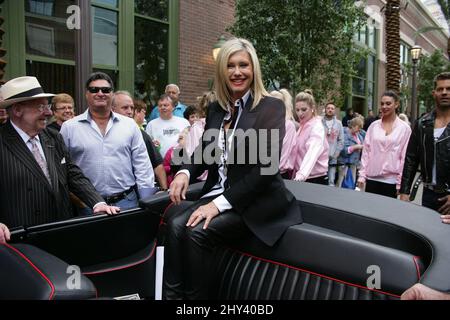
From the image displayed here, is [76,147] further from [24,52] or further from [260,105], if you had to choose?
[24,52]

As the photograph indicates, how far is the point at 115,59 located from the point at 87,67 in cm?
457

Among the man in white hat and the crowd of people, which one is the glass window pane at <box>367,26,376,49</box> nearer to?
the crowd of people

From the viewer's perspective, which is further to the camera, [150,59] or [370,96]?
[370,96]

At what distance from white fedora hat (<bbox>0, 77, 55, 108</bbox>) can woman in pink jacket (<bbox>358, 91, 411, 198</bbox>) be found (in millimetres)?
3690

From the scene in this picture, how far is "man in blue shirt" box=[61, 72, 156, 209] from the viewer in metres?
3.53

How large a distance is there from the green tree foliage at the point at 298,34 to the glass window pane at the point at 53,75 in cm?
418

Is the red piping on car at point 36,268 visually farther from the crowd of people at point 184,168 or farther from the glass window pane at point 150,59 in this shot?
the glass window pane at point 150,59

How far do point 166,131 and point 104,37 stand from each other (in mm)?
3462

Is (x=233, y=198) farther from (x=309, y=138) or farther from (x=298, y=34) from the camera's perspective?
(x=298, y=34)

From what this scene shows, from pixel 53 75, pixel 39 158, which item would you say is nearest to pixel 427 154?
pixel 39 158

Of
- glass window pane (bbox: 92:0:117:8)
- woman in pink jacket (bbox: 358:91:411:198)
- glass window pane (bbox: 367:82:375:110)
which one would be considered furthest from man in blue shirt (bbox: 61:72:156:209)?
glass window pane (bbox: 367:82:375:110)

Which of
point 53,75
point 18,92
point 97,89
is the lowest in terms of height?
point 18,92

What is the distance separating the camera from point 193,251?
216cm

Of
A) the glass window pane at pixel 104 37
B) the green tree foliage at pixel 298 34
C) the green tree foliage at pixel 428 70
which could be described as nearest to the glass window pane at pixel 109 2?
the glass window pane at pixel 104 37
